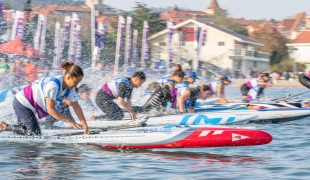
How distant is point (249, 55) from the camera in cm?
6725

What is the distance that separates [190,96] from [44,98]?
497 cm

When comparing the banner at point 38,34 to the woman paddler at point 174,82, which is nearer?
the woman paddler at point 174,82

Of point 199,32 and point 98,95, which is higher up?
point 199,32

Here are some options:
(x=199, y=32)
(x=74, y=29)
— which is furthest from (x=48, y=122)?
(x=199, y=32)

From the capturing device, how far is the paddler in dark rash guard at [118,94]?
12453 millimetres

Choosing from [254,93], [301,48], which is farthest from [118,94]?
[301,48]

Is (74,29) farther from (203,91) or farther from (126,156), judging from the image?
(126,156)

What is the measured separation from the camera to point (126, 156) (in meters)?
9.90

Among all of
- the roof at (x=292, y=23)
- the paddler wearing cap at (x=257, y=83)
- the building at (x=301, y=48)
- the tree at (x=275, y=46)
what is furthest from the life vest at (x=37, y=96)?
the roof at (x=292, y=23)

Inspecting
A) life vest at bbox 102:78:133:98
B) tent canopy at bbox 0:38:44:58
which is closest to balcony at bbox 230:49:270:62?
tent canopy at bbox 0:38:44:58

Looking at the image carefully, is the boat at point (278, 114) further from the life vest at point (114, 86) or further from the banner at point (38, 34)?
the banner at point (38, 34)

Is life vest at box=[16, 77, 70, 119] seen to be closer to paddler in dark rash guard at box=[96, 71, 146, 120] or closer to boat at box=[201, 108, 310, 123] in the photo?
paddler in dark rash guard at box=[96, 71, 146, 120]

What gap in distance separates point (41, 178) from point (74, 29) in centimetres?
2343

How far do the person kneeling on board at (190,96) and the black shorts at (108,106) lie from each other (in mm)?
1290
